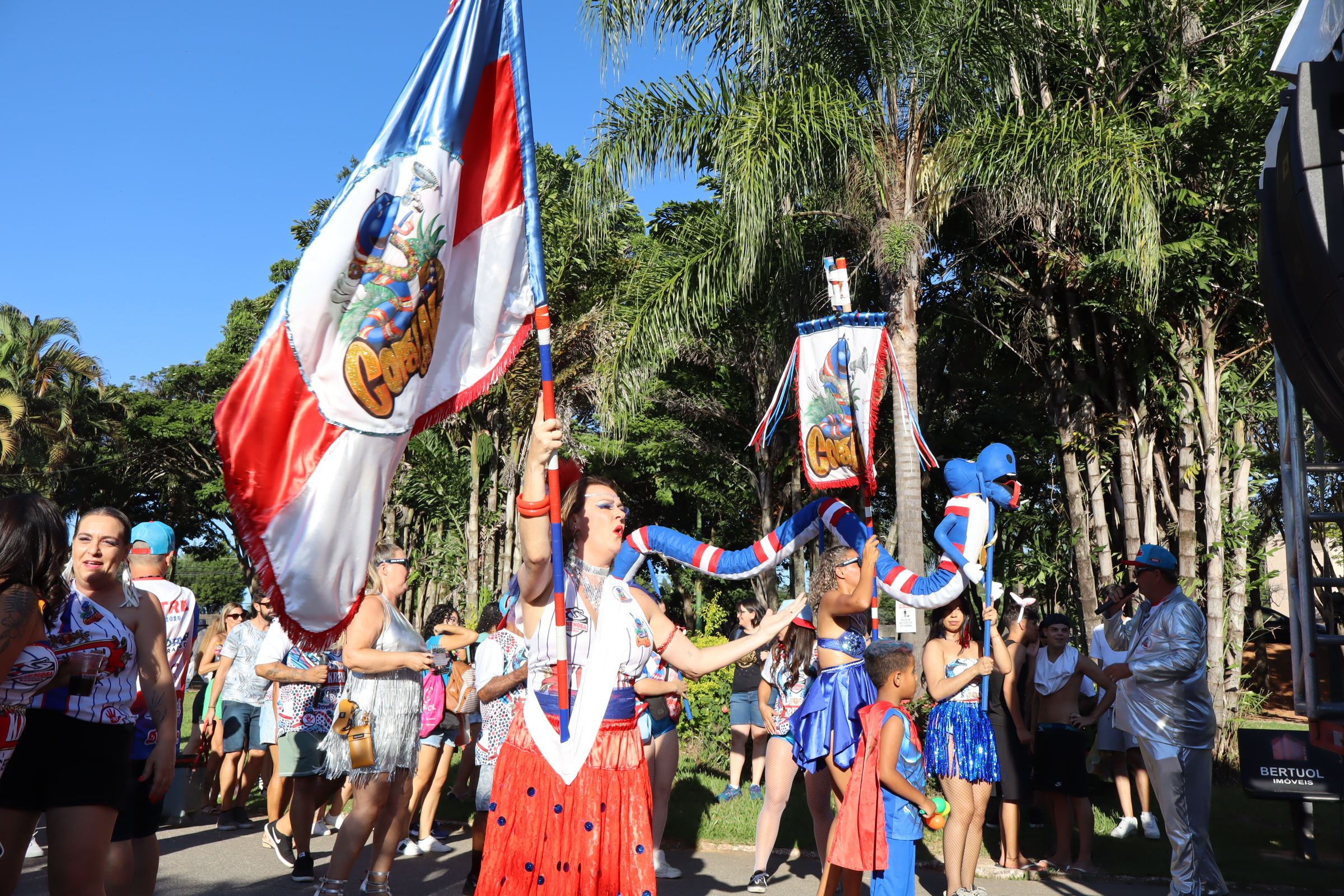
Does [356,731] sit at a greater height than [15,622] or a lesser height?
lesser

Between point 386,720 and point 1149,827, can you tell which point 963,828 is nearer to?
point 1149,827

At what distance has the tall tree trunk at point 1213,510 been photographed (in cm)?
1005

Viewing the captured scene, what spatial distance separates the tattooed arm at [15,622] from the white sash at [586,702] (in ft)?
5.06

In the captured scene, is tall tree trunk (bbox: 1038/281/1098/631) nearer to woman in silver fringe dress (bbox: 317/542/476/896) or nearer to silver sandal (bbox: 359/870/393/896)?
woman in silver fringe dress (bbox: 317/542/476/896)

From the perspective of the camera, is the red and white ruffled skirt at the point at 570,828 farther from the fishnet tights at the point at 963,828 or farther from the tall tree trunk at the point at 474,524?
the tall tree trunk at the point at 474,524

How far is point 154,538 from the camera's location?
16.3ft

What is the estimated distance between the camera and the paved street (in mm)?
5820

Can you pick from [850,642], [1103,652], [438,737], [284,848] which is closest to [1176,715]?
[850,642]

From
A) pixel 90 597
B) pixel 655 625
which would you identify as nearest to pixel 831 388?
pixel 655 625

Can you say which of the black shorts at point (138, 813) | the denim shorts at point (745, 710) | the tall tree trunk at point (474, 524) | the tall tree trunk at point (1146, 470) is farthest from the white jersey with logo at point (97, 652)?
the tall tree trunk at point (474, 524)

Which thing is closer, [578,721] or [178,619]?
[578,721]

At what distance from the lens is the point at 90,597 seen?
3.64 metres

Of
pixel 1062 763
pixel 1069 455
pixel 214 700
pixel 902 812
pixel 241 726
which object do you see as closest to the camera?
pixel 902 812

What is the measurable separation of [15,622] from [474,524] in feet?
54.0
